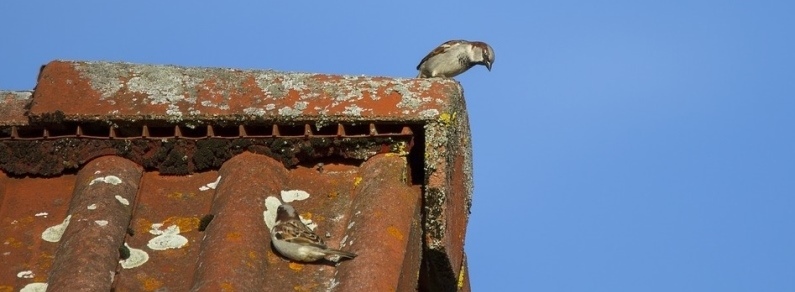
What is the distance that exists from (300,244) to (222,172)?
2.89 ft

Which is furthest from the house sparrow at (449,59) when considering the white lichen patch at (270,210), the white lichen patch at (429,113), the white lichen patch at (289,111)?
the white lichen patch at (270,210)

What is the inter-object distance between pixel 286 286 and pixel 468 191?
56.2 inches

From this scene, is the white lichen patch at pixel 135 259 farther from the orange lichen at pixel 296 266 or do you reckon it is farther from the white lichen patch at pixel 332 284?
the white lichen patch at pixel 332 284

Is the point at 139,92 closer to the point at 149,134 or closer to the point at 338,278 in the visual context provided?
the point at 149,134

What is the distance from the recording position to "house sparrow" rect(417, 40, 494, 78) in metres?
11.4

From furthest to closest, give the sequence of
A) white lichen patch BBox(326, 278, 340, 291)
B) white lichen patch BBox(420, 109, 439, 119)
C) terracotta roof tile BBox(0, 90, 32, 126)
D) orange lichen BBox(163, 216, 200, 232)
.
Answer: terracotta roof tile BBox(0, 90, 32, 126)
white lichen patch BBox(420, 109, 439, 119)
orange lichen BBox(163, 216, 200, 232)
white lichen patch BBox(326, 278, 340, 291)

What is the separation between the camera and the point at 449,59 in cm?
1137

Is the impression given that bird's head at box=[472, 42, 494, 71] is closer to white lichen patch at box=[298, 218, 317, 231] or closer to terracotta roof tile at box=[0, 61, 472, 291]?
terracotta roof tile at box=[0, 61, 472, 291]

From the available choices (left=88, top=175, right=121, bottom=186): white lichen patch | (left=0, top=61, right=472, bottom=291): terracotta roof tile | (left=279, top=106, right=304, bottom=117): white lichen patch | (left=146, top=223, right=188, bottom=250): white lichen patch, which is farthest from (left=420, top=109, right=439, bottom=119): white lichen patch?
(left=88, top=175, right=121, bottom=186): white lichen patch

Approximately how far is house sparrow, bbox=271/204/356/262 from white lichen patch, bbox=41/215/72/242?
709 mm

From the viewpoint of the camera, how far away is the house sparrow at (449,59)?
37.3 feet

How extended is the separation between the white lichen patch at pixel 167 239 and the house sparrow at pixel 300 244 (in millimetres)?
323

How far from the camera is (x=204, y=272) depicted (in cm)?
421

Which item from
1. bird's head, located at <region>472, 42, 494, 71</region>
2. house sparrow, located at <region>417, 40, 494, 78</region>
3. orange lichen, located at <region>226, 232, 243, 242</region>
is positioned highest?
bird's head, located at <region>472, 42, 494, 71</region>
